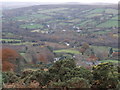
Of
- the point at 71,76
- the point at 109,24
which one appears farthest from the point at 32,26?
the point at 71,76

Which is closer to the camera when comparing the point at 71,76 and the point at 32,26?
the point at 71,76

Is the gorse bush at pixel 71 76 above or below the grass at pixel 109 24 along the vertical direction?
above

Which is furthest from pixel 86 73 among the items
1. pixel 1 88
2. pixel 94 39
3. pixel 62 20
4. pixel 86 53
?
pixel 62 20

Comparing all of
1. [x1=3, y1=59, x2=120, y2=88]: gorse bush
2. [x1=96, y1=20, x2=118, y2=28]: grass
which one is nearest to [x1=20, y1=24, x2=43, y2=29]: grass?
[x1=96, y1=20, x2=118, y2=28]: grass

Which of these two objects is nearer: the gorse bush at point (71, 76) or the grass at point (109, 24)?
the gorse bush at point (71, 76)

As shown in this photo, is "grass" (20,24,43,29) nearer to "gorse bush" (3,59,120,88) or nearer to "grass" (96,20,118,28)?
"grass" (96,20,118,28)

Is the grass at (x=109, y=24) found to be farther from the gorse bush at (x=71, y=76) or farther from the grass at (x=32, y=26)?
the gorse bush at (x=71, y=76)

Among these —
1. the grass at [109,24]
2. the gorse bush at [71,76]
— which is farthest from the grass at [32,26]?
the gorse bush at [71,76]

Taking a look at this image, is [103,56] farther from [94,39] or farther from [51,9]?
[51,9]

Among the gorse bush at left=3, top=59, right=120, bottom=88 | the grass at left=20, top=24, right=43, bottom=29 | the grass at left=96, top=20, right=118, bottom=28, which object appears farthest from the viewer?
the grass at left=20, top=24, right=43, bottom=29

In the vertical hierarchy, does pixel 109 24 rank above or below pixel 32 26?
above

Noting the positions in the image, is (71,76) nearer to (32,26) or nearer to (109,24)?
(109,24)
